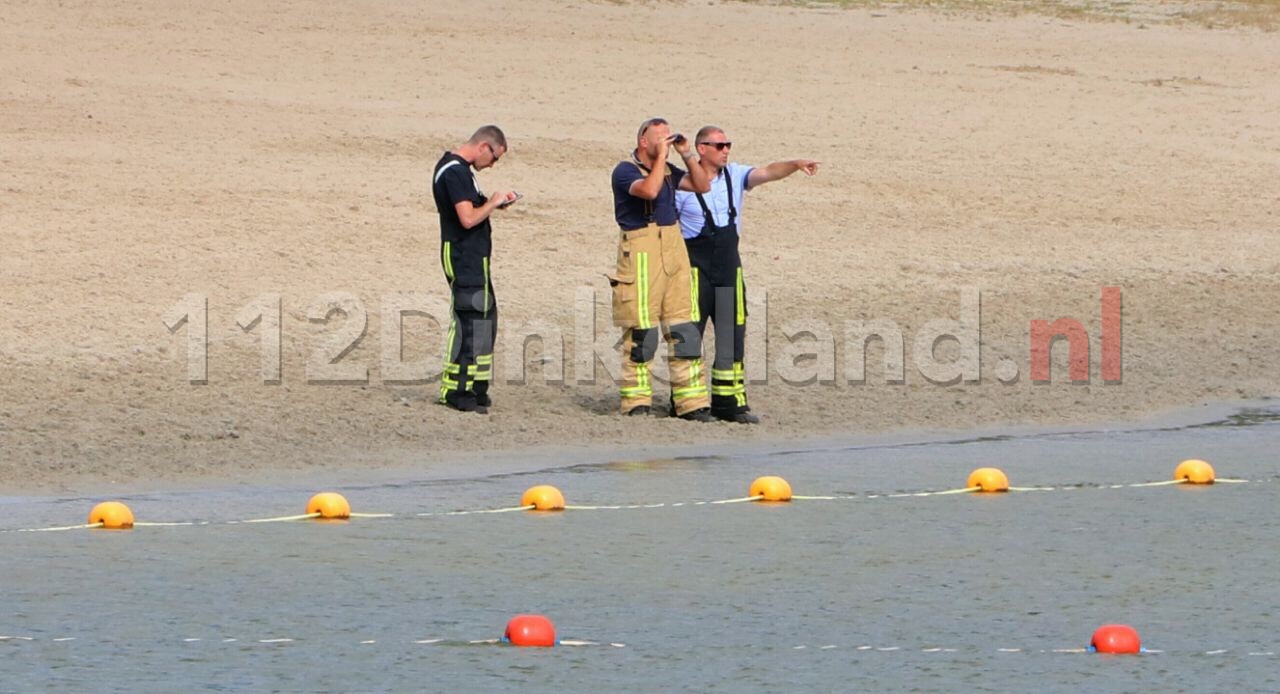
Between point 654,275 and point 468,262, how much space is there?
0.97 m

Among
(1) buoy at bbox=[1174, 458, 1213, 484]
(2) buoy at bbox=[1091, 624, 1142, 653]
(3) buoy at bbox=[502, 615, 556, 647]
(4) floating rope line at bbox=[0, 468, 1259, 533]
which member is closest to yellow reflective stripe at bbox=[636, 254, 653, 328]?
(4) floating rope line at bbox=[0, 468, 1259, 533]

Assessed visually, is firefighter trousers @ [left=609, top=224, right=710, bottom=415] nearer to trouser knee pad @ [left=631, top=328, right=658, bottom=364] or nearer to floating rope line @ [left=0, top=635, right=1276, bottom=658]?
trouser knee pad @ [left=631, top=328, right=658, bottom=364]

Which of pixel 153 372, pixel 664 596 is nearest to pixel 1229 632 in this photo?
pixel 664 596

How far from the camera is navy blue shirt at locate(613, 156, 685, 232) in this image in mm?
12219

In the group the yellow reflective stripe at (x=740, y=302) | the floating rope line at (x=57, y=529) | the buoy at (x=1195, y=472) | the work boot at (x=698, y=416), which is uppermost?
the yellow reflective stripe at (x=740, y=302)

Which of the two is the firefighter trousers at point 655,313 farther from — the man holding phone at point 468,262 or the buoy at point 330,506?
the buoy at point 330,506

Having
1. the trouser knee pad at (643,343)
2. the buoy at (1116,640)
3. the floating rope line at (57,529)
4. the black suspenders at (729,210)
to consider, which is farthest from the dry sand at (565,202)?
the buoy at (1116,640)

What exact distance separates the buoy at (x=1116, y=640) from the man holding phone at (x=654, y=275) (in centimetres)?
511

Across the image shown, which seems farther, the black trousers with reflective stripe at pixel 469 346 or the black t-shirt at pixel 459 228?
the black trousers with reflective stripe at pixel 469 346

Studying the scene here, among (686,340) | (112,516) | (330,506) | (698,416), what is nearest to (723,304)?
(686,340)

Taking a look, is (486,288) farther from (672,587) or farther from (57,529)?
(672,587)

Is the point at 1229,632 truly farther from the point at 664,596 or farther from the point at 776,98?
the point at 776,98

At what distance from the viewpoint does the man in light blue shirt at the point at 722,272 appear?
1251 centimetres

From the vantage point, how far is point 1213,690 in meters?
6.90
